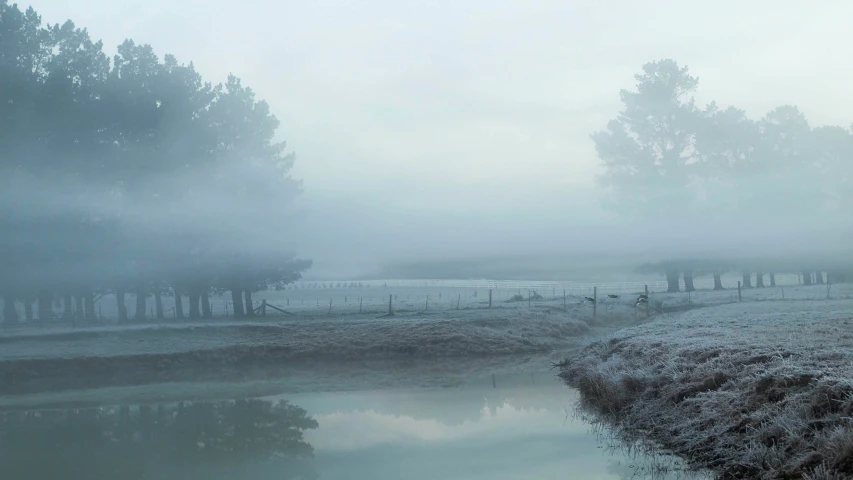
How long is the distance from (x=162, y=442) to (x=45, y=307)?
30585mm

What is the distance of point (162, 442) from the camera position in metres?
16.2

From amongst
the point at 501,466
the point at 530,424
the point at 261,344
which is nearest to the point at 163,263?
the point at 261,344

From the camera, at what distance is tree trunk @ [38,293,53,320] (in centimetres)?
4075

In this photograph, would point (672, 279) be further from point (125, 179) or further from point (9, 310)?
point (9, 310)

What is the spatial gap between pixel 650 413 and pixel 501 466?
3.72 m

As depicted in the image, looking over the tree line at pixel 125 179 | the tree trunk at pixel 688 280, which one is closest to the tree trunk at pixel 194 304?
the tree line at pixel 125 179

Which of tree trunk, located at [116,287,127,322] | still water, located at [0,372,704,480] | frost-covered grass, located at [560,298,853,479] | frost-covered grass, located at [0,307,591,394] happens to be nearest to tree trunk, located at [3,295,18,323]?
tree trunk, located at [116,287,127,322]

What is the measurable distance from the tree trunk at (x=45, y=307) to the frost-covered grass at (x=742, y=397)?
32702 millimetres

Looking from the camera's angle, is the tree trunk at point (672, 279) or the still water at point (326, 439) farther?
the tree trunk at point (672, 279)

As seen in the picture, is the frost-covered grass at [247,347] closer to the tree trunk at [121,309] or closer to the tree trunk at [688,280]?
the tree trunk at [121,309]

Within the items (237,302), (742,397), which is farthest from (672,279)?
(742,397)

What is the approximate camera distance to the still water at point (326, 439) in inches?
510

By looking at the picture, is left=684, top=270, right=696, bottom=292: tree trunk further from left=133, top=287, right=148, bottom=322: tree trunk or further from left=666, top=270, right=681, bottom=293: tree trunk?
left=133, top=287, right=148, bottom=322: tree trunk

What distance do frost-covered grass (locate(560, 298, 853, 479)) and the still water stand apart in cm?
99
